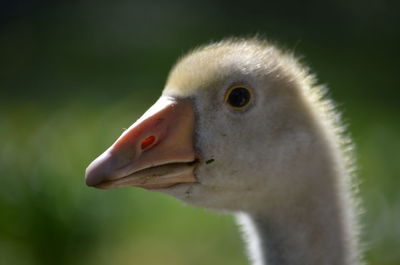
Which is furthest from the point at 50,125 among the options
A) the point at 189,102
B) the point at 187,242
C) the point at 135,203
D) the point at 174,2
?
the point at 174,2

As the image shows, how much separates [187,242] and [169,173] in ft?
13.3

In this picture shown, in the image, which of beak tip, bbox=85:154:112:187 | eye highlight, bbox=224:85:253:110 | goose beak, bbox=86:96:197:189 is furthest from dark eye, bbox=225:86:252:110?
beak tip, bbox=85:154:112:187

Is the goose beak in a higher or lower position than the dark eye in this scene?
lower

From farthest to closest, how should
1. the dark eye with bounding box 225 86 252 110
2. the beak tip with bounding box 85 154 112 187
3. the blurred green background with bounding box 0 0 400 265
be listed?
the blurred green background with bounding box 0 0 400 265
the dark eye with bounding box 225 86 252 110
the beak tip with bounding box 85 154 112 187

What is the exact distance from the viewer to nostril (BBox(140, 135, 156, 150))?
8.90 ft

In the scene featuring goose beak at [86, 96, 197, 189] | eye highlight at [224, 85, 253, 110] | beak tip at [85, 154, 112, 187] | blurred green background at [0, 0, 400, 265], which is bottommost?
beak tip at [85, 154, 112, 187]

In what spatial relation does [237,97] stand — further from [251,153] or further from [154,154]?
[154,154]

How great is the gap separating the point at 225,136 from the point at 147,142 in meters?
0.32

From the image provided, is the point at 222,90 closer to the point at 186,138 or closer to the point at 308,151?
the point at 186,138

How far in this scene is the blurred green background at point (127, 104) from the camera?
5422 millimetres

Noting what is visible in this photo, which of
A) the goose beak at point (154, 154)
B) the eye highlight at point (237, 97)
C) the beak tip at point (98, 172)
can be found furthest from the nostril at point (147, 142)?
the eye highlight at point (237, 97)

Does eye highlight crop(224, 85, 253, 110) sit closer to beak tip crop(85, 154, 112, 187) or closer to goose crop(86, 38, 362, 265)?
goose crop(86, 38, 362, 265)

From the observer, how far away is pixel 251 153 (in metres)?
2.85

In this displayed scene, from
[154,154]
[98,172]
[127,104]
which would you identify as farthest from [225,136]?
[127,104]
